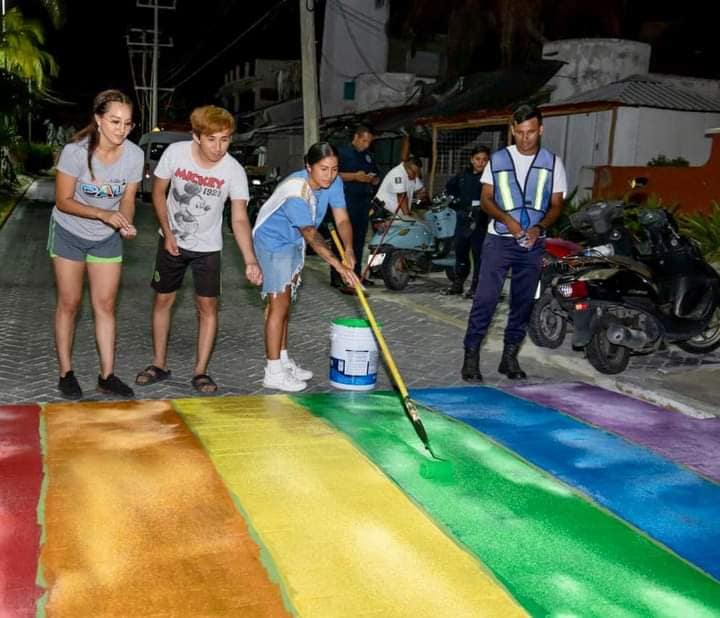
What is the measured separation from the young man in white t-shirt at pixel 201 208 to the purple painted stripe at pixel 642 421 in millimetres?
2331

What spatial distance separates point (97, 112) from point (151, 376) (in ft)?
6.56

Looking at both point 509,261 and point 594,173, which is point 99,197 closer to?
point 509,261

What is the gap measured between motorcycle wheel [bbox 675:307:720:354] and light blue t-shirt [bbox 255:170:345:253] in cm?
372

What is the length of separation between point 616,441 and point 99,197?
3578 mm

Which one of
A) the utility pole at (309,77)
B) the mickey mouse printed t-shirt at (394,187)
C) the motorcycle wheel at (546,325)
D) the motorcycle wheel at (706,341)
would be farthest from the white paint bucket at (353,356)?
the utility pole at (309,77)

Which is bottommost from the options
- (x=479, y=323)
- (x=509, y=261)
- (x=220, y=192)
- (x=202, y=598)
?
(x=202, y=598)

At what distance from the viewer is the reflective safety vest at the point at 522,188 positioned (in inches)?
257

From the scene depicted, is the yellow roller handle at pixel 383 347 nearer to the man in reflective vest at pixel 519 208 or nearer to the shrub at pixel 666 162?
the man in reflective vest at pixel 519 208

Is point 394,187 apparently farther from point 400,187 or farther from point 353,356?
point 353,356

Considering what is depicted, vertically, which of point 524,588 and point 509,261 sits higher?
point 509,261

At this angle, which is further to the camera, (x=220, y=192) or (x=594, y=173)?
(x=594, y=173)

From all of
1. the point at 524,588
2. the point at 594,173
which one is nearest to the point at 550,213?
the point at 524,588

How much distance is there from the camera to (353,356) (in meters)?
6.28

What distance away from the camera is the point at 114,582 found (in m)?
3.41
